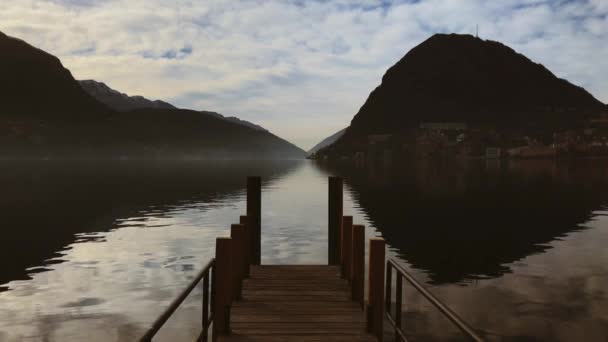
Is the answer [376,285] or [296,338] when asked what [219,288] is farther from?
[376,285]

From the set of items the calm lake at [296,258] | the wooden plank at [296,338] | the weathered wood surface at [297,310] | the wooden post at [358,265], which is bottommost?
the calm lake at [296,258]

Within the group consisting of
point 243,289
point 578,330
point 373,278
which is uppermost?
point 373,278

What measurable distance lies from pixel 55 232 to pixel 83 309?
20472mm

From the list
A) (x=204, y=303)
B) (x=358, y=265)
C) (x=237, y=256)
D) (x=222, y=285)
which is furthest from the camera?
(x=237, y=256)

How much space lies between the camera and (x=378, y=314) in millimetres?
8266

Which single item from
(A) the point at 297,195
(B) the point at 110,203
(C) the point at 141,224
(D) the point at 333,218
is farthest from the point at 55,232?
(A) the point at 297,195

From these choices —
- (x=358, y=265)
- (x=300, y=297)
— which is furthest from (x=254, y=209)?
(x=358, y=265)

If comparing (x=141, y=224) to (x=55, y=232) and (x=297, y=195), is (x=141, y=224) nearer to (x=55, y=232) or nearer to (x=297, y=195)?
(x=55, y=232)

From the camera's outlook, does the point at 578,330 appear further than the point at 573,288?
No

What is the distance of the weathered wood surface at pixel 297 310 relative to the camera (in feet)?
27.2

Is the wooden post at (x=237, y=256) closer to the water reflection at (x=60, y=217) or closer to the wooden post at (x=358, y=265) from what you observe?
the wooden post at (x=358, y=265)

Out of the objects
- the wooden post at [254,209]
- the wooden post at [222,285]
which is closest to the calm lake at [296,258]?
the wooden post at [254,209]

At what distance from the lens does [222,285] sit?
7941 mm

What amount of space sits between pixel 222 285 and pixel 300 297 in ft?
9.36
